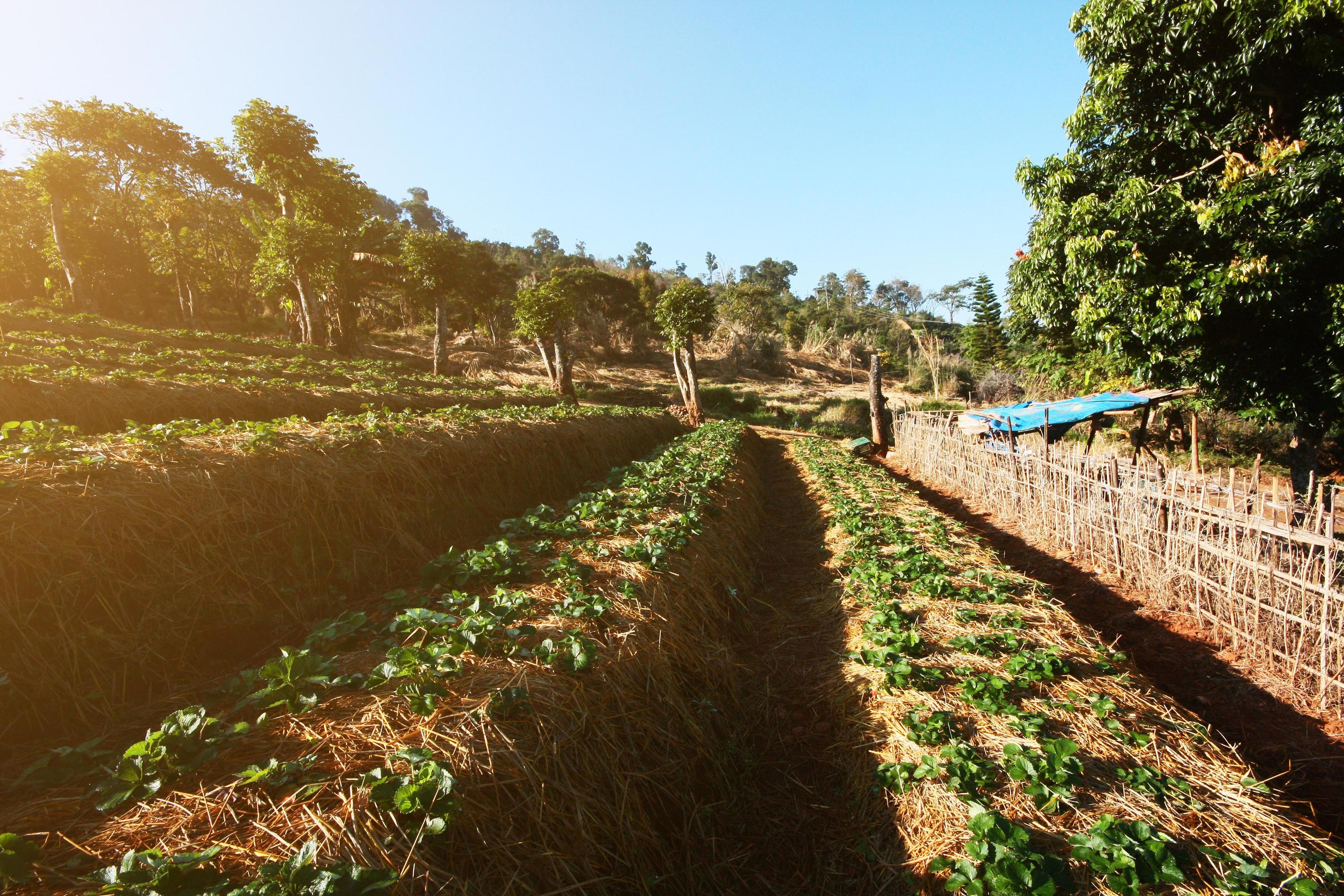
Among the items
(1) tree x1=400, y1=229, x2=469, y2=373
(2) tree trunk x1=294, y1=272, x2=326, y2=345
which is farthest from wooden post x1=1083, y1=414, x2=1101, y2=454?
(2) tree trunk x1=294, y1=272, x2=326, y2=345

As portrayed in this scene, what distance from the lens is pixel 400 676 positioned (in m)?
2.43

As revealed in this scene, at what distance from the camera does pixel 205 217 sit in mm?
26734

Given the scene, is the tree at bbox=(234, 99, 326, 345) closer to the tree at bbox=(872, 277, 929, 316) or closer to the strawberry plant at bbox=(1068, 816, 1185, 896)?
the strawberry plant at bbox=(1068, 816, 1185, 896)

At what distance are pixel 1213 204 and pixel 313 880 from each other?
31.9 ft

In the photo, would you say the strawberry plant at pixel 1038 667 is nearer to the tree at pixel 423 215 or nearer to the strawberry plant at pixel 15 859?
the strawberry plant at pixel 15 859

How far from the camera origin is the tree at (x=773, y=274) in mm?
81500

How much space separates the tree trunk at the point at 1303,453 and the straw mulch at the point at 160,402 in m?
14.0

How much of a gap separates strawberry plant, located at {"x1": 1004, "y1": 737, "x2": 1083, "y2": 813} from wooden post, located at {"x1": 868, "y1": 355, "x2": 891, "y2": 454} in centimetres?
1694

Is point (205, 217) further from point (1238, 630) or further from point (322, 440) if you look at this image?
point (1238, 630)

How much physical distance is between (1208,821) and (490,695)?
314 centimetres

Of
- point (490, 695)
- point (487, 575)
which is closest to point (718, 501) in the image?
point (487, 575)

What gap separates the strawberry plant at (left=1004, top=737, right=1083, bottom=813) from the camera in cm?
247

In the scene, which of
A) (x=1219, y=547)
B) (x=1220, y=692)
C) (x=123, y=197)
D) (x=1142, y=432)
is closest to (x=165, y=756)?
(x=1220, y=692)

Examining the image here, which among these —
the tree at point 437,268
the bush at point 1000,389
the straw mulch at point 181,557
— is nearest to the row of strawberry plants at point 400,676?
the straw mulch at point 181,557
